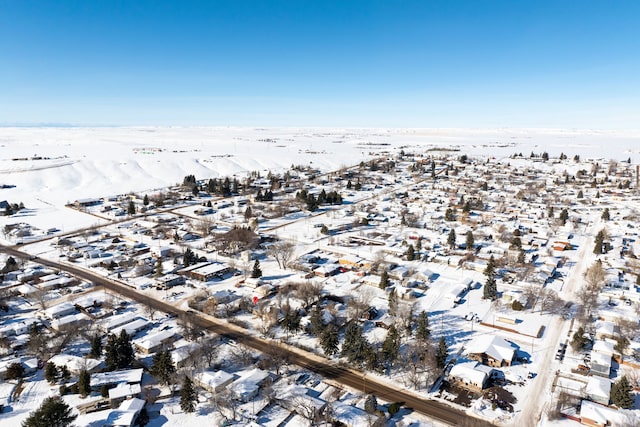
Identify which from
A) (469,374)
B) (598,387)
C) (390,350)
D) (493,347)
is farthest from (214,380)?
(598,387)

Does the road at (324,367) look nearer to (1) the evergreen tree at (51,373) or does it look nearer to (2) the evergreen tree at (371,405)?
(2) the evergreen tree at (371,405)

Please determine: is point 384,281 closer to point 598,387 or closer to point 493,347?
point 493,347

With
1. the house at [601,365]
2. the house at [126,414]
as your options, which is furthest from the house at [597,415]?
the house at [126,414]

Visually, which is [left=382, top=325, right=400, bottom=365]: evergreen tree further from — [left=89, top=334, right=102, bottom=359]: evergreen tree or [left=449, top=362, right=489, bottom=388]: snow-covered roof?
[left=89, top=334, right=102, bottom=359]: evergreen tree

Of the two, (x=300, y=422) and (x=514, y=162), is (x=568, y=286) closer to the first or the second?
(x=300, y=422)

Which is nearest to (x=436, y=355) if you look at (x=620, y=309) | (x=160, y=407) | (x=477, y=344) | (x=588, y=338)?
(x=477, y=344)

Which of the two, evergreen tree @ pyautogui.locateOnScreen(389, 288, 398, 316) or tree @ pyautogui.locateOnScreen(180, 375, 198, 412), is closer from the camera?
tree @ pyautogui.locateOnScreen(180, 375, 198, 412)

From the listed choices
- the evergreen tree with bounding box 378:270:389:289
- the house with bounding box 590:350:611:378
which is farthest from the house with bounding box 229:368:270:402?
A: the house with bounding box 590:350:611:378
